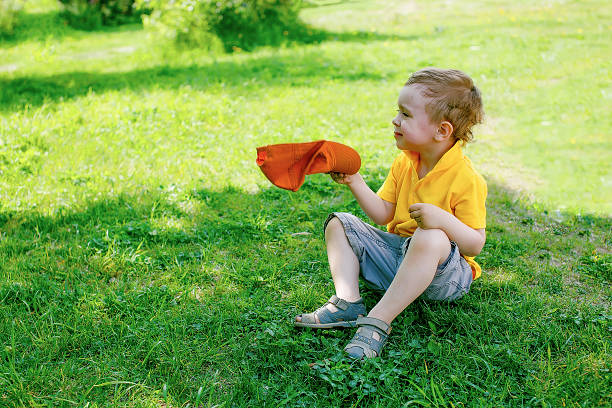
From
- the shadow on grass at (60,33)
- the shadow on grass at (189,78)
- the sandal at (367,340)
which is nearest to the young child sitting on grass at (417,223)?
the sandal at (367,340)

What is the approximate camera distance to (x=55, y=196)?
371 cm

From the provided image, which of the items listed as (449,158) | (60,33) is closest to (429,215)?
(449,158)

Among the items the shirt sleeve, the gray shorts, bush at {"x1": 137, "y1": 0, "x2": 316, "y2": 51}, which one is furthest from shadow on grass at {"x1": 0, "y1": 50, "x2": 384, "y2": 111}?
the shirt sleeve

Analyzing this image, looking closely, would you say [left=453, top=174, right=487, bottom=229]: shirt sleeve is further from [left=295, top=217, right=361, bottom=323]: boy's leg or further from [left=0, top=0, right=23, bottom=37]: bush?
[left=0, top=0, right=23, bottom=37]: bush

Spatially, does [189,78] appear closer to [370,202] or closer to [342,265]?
[370,202]

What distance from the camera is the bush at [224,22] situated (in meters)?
7.97

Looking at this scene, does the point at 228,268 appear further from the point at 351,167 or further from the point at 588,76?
the point at 588,76

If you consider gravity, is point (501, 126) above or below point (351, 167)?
below

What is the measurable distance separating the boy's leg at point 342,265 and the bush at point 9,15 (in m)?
8.77

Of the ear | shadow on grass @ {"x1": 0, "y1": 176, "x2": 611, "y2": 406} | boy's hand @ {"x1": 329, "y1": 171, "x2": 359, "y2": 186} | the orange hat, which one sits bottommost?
shadow on grass @ {"x1": 0, "y1": 176, "x2": 611, "y2": 406}

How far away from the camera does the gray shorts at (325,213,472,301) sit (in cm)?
241

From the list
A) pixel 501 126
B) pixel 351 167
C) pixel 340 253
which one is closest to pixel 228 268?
pixel 340 253

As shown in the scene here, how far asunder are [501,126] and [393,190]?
339cm

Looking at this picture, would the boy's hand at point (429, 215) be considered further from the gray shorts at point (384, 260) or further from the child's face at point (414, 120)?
the child's face at point (414, 120)
